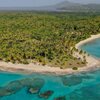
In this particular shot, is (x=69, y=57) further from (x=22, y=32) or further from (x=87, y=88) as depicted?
(x=22, y=32)

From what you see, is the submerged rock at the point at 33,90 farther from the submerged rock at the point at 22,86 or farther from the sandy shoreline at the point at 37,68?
the sandy shoreline at the point at 37,68

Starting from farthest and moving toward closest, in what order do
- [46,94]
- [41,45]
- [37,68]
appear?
[41,45] < [37,68] < [46,94]

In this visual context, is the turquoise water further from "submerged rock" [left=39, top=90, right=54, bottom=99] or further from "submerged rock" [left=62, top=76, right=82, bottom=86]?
"submerged rock" [left=39, top=90, right=54, bottom=99]

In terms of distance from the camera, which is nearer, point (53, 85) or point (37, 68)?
point (53, 85)

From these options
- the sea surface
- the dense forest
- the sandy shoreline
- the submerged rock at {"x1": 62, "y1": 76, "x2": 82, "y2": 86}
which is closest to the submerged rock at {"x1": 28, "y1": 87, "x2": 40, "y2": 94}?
the sea surface

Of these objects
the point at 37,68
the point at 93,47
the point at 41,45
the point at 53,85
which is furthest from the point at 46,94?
the point at 93,47

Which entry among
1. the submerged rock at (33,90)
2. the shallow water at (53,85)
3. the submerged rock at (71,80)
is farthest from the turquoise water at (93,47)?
the submerged rock at (33,90)

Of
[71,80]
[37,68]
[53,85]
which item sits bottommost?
[53,85]

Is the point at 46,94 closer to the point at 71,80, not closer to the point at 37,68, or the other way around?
the point at 71,80

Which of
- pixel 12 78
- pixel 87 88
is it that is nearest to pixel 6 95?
pixel 12 78
